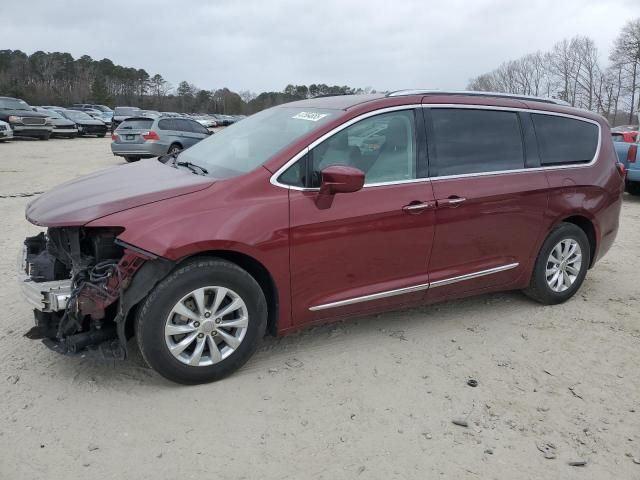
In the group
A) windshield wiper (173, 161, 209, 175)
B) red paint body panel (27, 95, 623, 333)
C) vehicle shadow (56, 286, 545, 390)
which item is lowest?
vehicle shadow (56, 286, 545, 390)

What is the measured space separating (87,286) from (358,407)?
1692 millimetres

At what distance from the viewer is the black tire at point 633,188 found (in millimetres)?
10883

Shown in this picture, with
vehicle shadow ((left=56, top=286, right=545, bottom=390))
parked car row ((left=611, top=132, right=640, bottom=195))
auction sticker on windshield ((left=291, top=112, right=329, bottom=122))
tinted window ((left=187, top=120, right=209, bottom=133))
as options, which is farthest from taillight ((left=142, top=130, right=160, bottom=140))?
vehicle shadow ((left=56, top=286, right=545, bottom=390))

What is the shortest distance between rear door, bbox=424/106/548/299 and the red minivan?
12 millimetres

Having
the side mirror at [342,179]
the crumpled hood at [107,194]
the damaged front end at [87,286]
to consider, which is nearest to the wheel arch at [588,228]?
the side mirror at [342,179]

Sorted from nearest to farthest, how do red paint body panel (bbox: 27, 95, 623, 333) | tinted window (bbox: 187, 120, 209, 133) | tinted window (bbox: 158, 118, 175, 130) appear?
red paint body panel (bbox: 27, 95, 623, 333)
tinted window (bbox: 158, 118, 175, 130)
tinted window (bbox: 187, 120, 209, 133)

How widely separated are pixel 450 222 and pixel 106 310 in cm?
240

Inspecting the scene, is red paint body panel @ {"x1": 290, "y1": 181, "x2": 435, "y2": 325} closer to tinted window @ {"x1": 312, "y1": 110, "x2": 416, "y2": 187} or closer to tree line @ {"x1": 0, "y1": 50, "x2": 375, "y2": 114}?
tinted window @ {"x1": 312, "y1": 110, "x2": 416, "y2": 187}

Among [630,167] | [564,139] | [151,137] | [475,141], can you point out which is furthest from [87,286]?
[151,137]

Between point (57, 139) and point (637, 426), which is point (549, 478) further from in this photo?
point (57, 139)

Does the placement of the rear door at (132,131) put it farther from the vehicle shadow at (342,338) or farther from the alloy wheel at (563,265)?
the alloy wheel at (563,265)

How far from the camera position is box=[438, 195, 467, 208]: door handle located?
156 inches

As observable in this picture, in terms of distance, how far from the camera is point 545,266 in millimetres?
4727

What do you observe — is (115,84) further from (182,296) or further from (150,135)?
(182,296)
